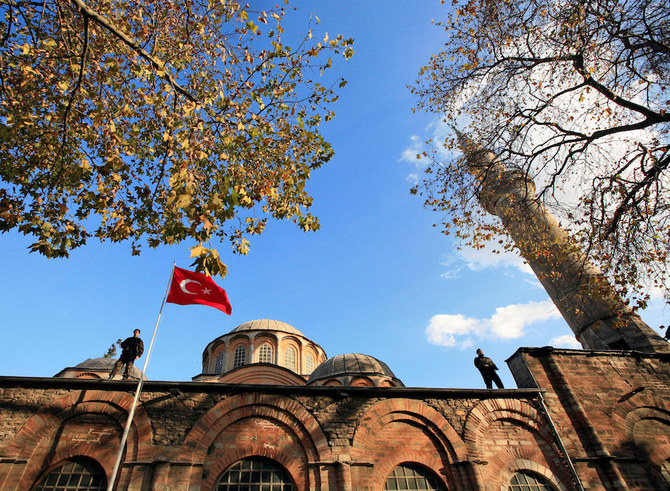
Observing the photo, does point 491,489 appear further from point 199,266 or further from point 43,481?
point 43,481

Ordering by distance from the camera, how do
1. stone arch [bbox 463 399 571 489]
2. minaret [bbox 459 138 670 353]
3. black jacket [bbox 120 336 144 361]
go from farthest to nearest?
1. minaret [bbox 459 138 670 353]
2. black jacket [bbox 120 336 144 361]
3. stone arch [bbox 463 399 571 489]

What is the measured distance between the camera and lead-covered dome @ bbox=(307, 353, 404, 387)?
17.1 meters

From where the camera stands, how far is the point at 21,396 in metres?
8.22

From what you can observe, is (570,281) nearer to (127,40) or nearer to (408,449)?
(408,449)

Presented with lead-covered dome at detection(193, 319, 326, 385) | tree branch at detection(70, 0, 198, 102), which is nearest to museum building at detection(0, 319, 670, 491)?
tree branch at detection(70, 0, 198, 102)

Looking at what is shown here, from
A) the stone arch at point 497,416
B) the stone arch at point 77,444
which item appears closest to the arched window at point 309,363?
the stone arch at point 497,416

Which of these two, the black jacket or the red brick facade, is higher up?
the black jacket

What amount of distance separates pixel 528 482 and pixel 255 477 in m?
6.10

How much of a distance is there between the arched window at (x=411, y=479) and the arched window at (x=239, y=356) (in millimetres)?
15051

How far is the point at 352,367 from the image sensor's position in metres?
17.8

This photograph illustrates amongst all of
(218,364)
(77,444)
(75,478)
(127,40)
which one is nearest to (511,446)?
(75,478)

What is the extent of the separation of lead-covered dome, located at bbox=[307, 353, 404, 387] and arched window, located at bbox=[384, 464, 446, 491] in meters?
8.15

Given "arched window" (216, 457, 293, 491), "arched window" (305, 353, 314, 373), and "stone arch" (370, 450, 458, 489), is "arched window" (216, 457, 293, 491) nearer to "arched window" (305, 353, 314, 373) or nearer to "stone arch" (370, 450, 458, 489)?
"stone arch" (370, 450, 458, 489)

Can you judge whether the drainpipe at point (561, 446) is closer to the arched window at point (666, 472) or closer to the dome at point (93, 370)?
the arched window at point (666, 472)
